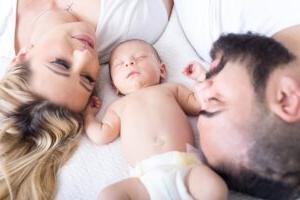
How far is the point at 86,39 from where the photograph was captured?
0.99 meters

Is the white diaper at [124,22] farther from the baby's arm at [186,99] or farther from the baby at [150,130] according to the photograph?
the baby's arm at [186,99]

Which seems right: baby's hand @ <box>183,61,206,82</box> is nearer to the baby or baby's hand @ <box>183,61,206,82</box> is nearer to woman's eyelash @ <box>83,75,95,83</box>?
the baby

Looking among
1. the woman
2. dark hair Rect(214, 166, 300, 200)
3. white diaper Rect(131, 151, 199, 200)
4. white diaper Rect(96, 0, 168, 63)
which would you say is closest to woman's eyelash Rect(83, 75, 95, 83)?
the woman

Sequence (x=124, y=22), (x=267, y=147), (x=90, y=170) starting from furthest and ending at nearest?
1. (x=124, y=22)
2. (x=90, y=170)
3. (x=267, y=147)

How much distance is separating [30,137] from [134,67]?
0.92ft

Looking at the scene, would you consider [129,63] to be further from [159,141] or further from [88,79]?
[159,141]

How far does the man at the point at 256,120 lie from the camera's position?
61 centimetres

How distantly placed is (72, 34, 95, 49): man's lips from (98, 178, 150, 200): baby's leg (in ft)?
1.29

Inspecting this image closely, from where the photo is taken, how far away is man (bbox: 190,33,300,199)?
61 centimetres

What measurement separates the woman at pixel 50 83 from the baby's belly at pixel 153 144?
139 mm

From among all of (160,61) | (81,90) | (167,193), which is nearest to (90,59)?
(81,90)

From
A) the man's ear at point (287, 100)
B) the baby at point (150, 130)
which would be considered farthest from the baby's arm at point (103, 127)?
the man's ear at point (287, 100)

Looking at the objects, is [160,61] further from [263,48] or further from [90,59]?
[263,48]

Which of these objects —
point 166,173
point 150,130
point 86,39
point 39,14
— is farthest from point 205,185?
point 39,14
